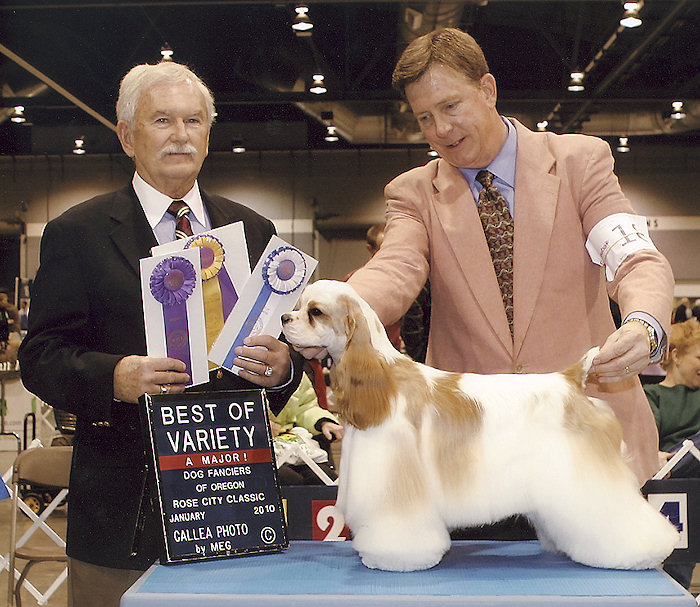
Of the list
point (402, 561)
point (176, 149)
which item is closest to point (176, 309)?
point (176, 149)

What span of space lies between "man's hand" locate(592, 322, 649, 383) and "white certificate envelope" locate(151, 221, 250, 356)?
0.74m

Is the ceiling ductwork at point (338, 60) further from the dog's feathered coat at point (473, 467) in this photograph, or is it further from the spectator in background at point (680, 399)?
the dog's feathered coat at point (473, 467)

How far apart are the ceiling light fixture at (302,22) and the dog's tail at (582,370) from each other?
6358mm

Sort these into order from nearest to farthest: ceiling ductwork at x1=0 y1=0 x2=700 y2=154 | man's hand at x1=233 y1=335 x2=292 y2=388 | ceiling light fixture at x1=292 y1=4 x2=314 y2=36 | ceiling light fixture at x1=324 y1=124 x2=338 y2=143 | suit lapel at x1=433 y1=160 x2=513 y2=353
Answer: man's hand at x1=233 y1=335 x2=292 y2=388 < suit lapel at x1=433 y1=160 x2=513 y2=353 < ceiling light fixture at x1=292 y1=4 x2=314 y2=36 < ceiling ductwork at x1=0 y1=0 x2=700 y2=154 < ceiling light fixture at x1=324 y1=124 x2=338 y2=143

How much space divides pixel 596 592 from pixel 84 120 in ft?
29.9

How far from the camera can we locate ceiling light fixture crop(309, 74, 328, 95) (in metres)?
8.84

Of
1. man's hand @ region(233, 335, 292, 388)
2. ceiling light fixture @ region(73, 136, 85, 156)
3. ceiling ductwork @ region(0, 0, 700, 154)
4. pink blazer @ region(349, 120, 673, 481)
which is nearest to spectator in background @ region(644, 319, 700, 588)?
pink blazer @ region(349, 120, 673, 481)

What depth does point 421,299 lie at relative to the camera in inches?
109

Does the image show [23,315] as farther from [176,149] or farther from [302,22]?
[176,149]

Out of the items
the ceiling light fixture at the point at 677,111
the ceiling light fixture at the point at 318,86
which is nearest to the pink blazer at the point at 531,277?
the ceiling light fixture at the point at 318,86

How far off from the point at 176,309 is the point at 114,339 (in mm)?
212

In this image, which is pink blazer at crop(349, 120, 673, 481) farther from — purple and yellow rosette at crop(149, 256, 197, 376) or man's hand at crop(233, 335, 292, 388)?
purple and yellow rosette at crop(149, 256, 197, 376)

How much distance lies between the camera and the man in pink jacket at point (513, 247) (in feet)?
6.36

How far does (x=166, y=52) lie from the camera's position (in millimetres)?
7641
